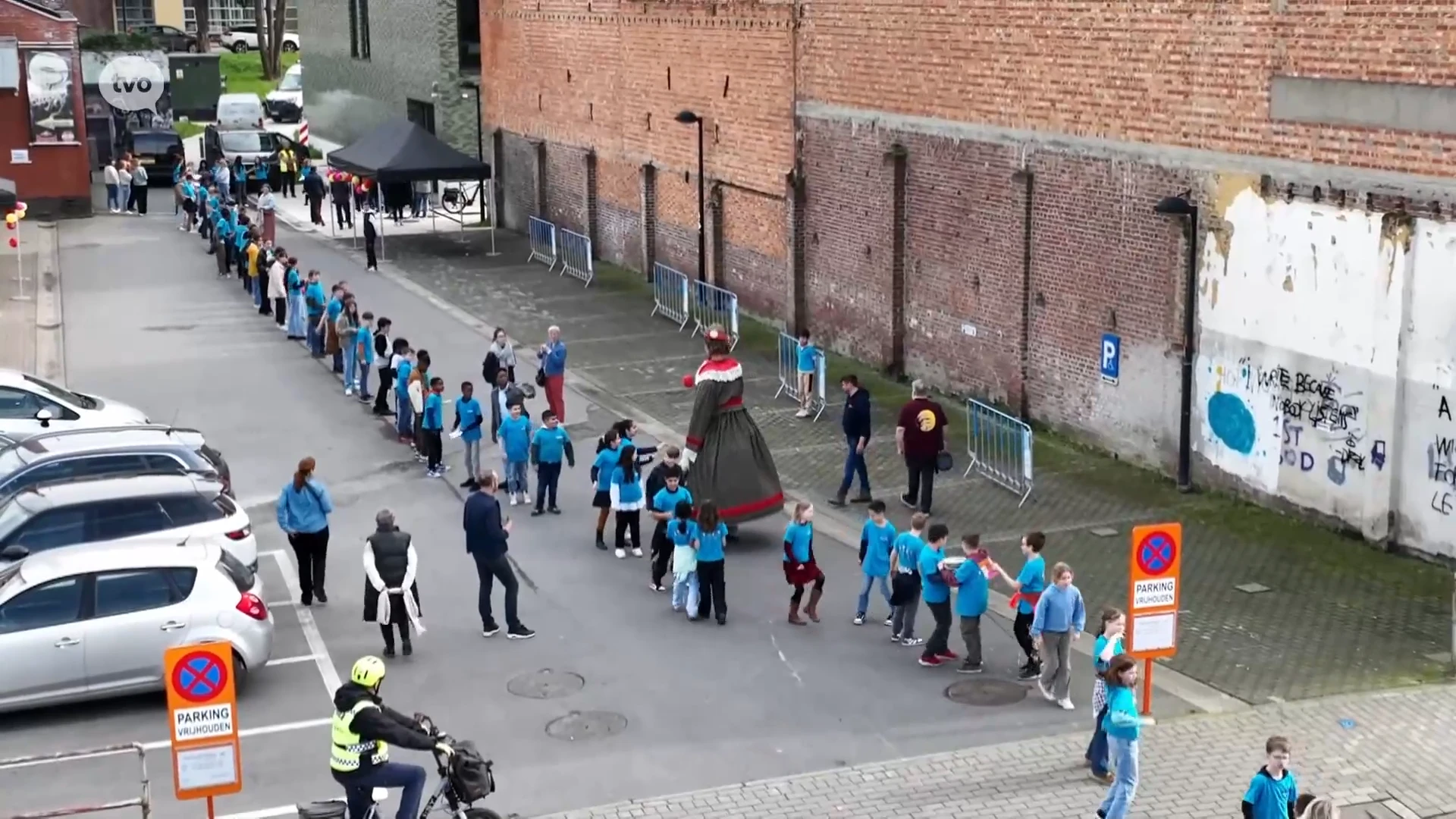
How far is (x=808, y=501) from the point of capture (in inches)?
738

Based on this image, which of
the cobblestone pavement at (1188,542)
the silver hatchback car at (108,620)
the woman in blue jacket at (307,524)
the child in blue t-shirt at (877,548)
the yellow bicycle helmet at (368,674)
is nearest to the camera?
the yellow bicycle helmet at (368,674)

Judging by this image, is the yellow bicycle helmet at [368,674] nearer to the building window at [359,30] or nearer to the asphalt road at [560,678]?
the asphalt road at [560,678]

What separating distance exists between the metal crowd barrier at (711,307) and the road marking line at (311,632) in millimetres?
12367

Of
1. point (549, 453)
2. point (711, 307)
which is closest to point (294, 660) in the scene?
point (549, 453)

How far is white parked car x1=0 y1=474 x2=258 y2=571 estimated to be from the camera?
15008mm

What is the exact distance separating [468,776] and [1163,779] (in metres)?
4.90

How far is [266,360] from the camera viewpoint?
27828 millimetres

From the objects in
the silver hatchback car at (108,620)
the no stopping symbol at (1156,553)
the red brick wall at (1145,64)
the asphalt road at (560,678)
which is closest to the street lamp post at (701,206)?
the red brick wall at (1145,64)

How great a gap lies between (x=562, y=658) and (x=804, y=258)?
14836 mm

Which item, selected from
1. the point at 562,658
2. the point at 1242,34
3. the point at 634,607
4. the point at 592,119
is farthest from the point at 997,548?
the point at 592,119

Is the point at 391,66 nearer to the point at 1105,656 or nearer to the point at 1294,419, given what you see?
the point at 1294,419

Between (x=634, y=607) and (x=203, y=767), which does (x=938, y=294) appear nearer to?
(x=634, y=607)

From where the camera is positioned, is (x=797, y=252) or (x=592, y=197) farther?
(x=592, y=197)

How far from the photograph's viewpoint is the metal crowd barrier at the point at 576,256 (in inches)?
1378
